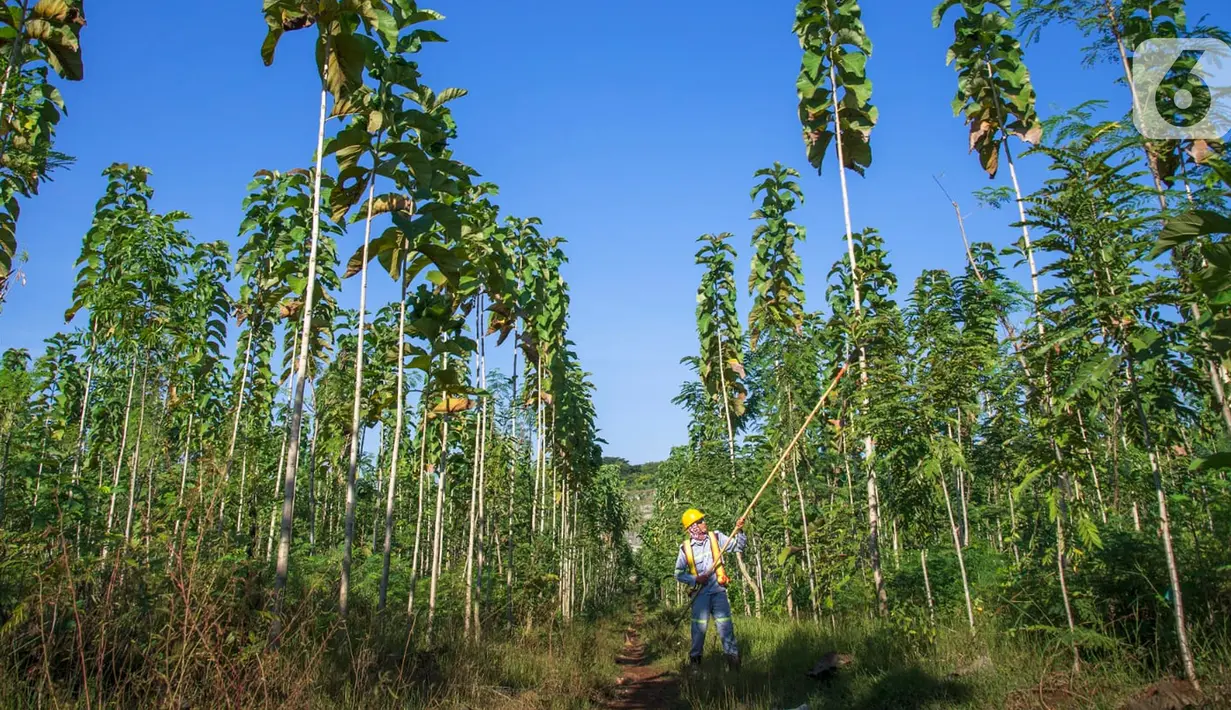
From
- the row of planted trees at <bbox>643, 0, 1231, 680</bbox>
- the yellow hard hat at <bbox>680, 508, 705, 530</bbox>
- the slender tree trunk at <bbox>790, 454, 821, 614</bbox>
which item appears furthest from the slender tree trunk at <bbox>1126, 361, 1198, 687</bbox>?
the slender tree trunk at <bbox>790, 454, 821, 614</bbox>

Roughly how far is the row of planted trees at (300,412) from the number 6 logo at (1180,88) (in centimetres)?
950

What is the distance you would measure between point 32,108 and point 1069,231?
11.9 metres

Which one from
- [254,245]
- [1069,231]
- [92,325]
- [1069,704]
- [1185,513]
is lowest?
[1069,704]

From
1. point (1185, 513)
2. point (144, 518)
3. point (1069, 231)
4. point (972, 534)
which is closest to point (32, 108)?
point (144, 518)

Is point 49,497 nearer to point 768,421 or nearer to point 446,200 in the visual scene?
point 446,200

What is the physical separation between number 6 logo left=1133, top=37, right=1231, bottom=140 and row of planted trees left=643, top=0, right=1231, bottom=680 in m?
0.13

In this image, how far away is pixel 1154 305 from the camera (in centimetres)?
576

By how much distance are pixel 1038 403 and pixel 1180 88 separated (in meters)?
6.90

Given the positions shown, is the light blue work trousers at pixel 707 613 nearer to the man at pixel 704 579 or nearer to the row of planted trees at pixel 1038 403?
the man at pixel 704 579

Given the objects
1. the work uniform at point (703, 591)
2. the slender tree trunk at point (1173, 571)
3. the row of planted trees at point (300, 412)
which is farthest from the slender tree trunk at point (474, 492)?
the slender tree trunk at point (1173, 571)

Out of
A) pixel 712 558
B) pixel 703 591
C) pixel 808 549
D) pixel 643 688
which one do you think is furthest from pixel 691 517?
pixel 808 549

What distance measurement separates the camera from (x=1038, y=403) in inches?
305

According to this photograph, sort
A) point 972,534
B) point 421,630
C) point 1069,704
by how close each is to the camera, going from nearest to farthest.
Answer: point 1069,704 → point 421,630 → point 972,534

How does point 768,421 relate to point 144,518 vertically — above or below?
above
